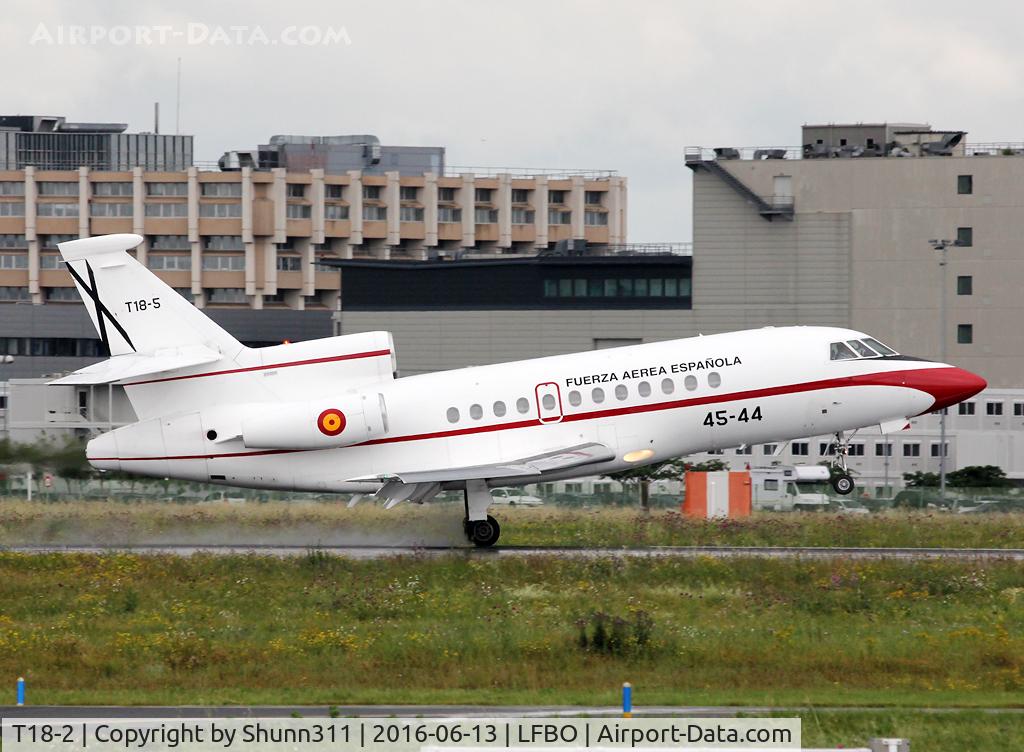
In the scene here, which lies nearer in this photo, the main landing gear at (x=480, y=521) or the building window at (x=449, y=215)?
the main landing gear at (x=480, y=521)

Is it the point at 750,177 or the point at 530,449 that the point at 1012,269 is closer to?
the point at 750,177

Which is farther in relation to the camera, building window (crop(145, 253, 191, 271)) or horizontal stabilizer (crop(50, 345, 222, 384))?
building window (crop(145, 253, 191, 271))

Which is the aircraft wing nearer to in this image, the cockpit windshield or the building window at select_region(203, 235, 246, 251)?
the cockpit windshield

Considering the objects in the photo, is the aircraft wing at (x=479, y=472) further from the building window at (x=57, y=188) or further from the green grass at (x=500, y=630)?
the building window at (x=57, y=188)

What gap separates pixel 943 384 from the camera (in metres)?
38.0

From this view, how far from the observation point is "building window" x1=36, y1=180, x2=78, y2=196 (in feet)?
516

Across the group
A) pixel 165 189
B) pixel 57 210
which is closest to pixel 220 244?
pixel 165 189

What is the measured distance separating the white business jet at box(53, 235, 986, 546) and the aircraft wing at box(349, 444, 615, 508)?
0.24 ft

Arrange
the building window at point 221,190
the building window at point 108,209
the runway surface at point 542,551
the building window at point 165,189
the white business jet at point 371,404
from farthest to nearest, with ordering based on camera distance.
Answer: the building window at point 108,209, the building window at point 165,189, the building window at point 221,190, the white business jet at point 371,404, the runway surface at point 542,551

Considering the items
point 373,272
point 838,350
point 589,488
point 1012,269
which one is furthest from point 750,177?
point 838,350

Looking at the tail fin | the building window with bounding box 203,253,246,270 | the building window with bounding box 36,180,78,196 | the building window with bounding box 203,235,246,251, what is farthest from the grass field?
the building window with bounding box 36,180,78,196

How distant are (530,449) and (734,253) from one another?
6842cm

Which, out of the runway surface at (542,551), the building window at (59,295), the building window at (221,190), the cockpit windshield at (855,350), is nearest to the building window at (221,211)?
the building window at (221,190)

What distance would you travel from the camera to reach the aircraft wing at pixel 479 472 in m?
35.4
